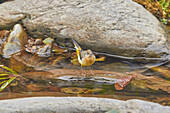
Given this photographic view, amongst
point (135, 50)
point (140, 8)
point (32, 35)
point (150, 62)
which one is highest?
point (140, 8)

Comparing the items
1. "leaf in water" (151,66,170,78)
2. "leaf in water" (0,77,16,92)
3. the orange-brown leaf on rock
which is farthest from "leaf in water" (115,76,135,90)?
"leaf in water" (0,77,16,92)

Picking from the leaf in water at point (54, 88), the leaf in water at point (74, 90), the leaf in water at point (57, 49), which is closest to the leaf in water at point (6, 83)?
the leaf in water at point (54, 88)

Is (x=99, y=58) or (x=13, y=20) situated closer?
(x=99, y=58)

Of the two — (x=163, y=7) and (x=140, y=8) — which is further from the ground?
(x=140, y=8)

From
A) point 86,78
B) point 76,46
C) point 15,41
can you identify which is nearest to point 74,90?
point 86,78

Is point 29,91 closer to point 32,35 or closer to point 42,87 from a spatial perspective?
point 42,87

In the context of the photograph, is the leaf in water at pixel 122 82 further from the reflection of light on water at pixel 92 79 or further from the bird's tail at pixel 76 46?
the bird's tail at pixel 76 46

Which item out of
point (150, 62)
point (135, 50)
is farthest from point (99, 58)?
point (150, 62)
